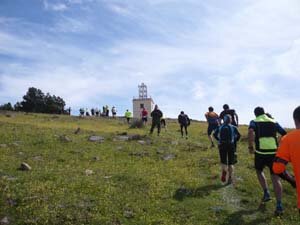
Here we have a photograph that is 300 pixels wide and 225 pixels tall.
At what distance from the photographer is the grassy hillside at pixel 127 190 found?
15406 millimetres

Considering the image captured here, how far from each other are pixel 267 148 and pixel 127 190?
536 cm

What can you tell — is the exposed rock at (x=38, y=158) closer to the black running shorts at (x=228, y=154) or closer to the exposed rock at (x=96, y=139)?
the exposed rock at (x=96, y=139)

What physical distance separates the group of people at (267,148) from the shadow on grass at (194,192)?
802mm

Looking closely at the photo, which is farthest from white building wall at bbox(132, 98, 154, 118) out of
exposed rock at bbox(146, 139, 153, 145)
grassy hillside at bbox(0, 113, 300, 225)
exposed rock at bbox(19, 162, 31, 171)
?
exposed rock at bbox(19, 162, 31, 171)

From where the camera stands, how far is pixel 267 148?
50.3 ft

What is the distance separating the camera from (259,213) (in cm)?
1593

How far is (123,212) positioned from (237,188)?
5.03m

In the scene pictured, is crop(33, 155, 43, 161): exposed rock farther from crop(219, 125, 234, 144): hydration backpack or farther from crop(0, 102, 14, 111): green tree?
crop(0, 102, 14, 111): green tree

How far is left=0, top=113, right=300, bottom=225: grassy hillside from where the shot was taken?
15406mm

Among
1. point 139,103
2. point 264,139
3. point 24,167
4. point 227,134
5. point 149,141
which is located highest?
point 139,103

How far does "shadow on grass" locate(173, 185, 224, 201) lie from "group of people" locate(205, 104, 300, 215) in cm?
80

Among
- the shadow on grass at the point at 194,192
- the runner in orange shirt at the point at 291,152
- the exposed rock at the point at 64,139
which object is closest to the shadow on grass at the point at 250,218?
the shadow on grass at the point at 194,192

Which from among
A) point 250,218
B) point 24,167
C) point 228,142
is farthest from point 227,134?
point 24,167

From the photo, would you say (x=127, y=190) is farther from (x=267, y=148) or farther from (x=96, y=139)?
(x=96, y=139)
